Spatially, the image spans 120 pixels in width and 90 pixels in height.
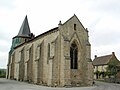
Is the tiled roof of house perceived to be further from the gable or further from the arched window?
the arched window

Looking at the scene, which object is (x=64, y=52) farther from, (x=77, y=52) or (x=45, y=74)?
(x=45, y=74)

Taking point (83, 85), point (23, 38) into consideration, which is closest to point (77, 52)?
point (83, 85)

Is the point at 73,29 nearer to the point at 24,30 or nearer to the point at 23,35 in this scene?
the point at 23,35

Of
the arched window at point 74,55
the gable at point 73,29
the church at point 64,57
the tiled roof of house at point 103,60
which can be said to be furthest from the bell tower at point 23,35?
the arched window at point 74,55

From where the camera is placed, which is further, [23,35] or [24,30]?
[24,30]

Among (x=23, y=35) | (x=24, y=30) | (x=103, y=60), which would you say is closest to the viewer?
(x=23, y=35)

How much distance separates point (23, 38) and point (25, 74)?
54.6 ft

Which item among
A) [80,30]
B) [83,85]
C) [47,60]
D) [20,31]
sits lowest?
[83,85]

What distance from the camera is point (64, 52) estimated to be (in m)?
35.8

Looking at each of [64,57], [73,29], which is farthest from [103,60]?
[64,57]

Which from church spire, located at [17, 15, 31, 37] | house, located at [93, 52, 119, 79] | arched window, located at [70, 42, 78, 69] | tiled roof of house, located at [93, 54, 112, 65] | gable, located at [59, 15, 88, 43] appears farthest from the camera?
tiled roof of house, located at [93, 54, 112, 65]

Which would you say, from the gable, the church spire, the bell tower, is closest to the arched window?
the gable

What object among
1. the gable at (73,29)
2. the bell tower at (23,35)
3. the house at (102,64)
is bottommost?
the house at (102,64)

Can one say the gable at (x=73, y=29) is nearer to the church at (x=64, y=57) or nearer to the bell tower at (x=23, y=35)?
the church at (x=64, y=57)
